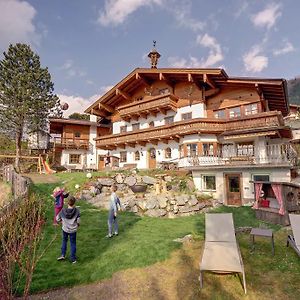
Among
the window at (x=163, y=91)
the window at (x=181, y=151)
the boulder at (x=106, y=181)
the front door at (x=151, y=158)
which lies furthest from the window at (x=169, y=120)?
the boulder at (x=106, y=181)

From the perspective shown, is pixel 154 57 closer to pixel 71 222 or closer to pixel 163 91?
pixel 163 91

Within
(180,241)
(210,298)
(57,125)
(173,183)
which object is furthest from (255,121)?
(57,125)

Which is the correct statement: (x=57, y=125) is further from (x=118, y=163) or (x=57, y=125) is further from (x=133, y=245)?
(x=133, y=245)

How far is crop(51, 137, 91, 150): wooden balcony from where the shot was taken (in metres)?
37.5

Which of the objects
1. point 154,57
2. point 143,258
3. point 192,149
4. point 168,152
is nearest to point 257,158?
point 192,149

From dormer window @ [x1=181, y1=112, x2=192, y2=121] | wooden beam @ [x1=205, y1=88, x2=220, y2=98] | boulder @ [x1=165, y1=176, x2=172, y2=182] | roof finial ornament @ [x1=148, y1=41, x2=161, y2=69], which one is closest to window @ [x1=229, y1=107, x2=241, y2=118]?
wooden beam @ [x1=205, y1=88, x2=220, y2=98]

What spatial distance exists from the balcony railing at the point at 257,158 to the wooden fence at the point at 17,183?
13026mm

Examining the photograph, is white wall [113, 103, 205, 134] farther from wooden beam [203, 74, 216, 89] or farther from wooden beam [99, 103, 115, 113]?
wooden beam [203, 74, 216, 89]

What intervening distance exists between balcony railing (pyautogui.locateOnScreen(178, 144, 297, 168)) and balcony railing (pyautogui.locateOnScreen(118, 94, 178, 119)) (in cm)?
684

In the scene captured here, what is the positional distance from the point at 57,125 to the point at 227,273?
118ft

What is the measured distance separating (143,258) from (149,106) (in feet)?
73.7

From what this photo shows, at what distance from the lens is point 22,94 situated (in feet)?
112

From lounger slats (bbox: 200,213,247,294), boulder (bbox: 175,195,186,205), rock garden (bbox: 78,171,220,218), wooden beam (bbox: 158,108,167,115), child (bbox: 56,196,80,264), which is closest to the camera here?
lounger slats (bbox: 200,213,247,294)

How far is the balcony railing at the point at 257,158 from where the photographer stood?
19.5 metres
